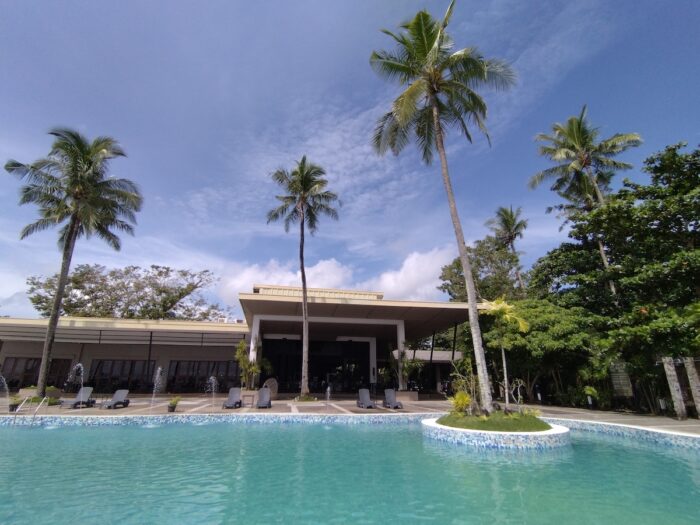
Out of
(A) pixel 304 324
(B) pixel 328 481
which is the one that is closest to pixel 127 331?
(A) pixel 304 324

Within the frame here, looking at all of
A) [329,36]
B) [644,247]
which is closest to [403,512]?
[329,36]

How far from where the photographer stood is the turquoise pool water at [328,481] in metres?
→ 4.62

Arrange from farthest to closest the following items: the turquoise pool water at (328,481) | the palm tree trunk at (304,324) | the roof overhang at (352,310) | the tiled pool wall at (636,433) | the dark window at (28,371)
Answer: the dark window at (28,371), the roof overhang at (352,310), the palm tree trunk at (304,324), the tiled pool wall at (636,433), the turquoise pool water at (328,481)

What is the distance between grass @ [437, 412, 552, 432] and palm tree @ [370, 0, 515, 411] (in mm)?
2513

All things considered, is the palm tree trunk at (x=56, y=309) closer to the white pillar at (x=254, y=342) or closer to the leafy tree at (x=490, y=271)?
the white pillar at (x=254, y=342)

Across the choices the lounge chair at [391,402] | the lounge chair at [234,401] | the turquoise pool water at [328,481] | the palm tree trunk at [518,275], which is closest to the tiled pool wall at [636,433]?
the turquoise pool water at [328,481]

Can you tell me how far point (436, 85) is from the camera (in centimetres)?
1311

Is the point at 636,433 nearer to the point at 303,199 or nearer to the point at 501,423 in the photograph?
the point at 501,423

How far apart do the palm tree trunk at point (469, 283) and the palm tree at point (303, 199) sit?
25.6 feet

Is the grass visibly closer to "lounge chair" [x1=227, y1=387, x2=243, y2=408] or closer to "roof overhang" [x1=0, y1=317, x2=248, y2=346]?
"lounge chair" [x1=227, y1=387, x2=243, y2=408]

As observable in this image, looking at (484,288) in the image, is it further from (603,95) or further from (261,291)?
(603,95)

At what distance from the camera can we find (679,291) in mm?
11648

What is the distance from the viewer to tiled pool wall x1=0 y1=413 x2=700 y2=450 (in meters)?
10.0

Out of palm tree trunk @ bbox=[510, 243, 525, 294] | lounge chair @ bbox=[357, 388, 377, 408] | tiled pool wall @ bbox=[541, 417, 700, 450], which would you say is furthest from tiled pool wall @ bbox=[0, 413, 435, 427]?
palm tree trunk @ bbox=[510, 243, 525, 294]
